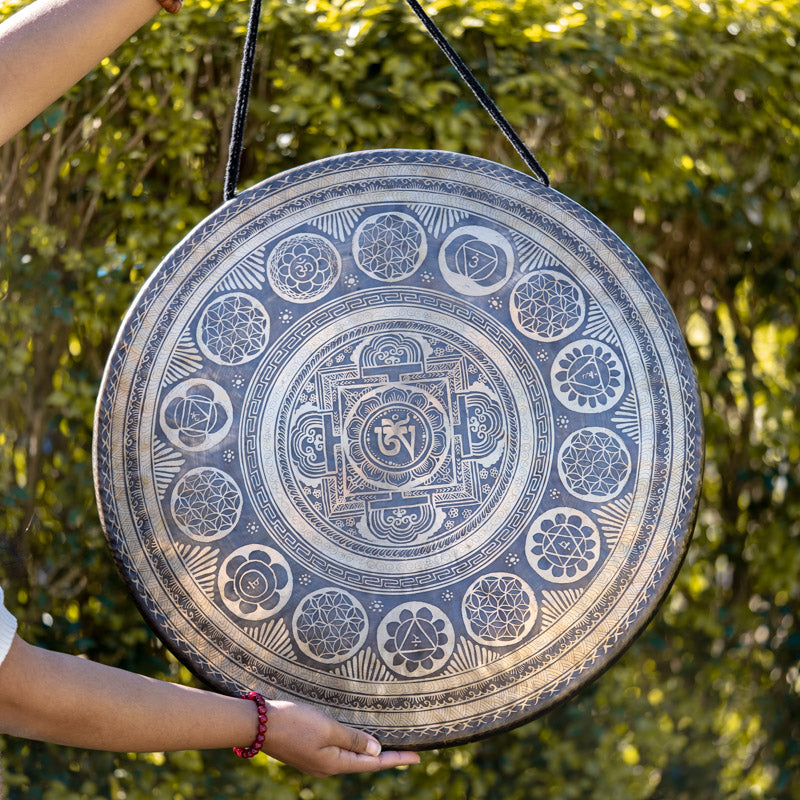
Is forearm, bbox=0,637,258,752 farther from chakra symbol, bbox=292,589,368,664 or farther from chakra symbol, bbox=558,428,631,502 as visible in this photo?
chakra symbol, bbox=558,428,631,502

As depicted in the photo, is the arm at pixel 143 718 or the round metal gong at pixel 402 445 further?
the round metal gong at pixel 402 445

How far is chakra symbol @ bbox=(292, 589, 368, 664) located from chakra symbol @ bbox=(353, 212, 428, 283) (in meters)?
0.57

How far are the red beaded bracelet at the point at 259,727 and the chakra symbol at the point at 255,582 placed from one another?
13 centimetres

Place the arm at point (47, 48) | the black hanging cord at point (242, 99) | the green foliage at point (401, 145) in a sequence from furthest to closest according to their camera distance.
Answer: the green foliage at point (401, 145) → the black hanging cord at point (242, 99) → the arm at point (47, 48)

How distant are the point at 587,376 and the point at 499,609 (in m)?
0.42

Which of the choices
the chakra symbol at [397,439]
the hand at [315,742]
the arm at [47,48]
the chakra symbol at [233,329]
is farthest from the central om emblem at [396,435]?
the arm at [47,48]

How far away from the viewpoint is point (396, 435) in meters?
1.50

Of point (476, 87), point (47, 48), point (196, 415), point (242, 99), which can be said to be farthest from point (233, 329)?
point (476, 87)

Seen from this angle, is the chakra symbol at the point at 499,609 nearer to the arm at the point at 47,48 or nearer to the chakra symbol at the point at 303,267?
the chakra symbol at the point at 303,267

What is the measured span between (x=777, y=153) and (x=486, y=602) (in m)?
1.71

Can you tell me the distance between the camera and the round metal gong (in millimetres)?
1428

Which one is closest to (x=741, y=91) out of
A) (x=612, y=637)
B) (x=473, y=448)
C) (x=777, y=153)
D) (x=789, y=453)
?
(x=777, y=153)

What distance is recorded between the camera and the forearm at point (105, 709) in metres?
1.21

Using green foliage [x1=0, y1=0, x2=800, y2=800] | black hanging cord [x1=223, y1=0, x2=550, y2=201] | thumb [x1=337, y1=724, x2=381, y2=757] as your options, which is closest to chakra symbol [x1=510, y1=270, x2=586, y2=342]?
black hanging cord [x1=223, y1=0, x2=550, y2=201]
